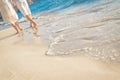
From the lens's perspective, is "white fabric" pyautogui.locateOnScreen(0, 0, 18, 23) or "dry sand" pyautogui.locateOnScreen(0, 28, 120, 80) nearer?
"dry sand" pyautogui.locateOnScreen(0, 28, 120, 80)

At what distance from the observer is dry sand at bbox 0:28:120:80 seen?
2297mm

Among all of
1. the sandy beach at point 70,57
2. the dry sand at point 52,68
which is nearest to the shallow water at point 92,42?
the sandy beach at point 70,57

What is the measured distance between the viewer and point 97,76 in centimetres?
221

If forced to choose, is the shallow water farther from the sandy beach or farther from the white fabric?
the white fabric

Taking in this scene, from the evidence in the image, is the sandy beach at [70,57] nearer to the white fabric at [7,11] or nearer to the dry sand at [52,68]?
the dry sand at [52,68]

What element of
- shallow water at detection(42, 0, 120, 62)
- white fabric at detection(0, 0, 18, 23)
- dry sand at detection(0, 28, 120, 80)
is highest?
white fabric at detection(0, 0, 18, 23)

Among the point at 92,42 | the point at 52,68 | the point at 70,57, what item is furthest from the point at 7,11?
the point at 52,68

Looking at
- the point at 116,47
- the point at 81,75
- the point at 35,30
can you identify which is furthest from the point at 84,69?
the point at 35,30

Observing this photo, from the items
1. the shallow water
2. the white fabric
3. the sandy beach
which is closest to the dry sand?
the sandy beach

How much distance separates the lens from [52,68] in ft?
8.73

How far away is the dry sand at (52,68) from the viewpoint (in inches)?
90.4

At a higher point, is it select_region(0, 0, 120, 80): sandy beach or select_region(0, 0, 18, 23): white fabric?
select_region(0, 0, 18, 23): white fabric

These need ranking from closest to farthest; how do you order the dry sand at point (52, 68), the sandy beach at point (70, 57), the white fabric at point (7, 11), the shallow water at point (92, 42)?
the dry sand at point (52, 68), the sandy beach at point (70, 57), the shallow water at point (92, 42), the white fabric at point (7, 11)

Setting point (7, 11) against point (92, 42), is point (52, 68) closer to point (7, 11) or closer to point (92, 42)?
point (92, 42)
